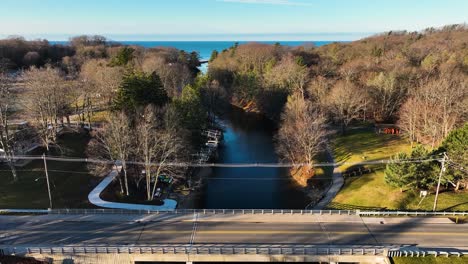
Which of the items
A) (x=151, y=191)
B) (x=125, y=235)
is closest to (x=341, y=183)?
(x=151, y=191)

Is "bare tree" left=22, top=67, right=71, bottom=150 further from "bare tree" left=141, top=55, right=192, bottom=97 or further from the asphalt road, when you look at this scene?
"bare tree" left=141, top=55, right=192, bottom=97

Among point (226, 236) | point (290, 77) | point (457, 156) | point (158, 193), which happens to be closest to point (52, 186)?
point (158, 193)

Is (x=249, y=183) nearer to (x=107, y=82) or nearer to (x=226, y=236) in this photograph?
(x=226, y=236)

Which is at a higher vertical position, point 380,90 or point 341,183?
point 380,90

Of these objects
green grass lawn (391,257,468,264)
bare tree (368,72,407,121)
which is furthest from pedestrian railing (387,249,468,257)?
bare tree (368,72,407,121)

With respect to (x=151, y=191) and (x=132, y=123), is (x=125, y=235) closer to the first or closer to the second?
(x=151, y=191)

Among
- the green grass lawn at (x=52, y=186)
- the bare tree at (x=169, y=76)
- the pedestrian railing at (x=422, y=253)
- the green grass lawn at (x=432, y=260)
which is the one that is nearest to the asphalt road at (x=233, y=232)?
the pedestrian railing at (x=422, y=253)
